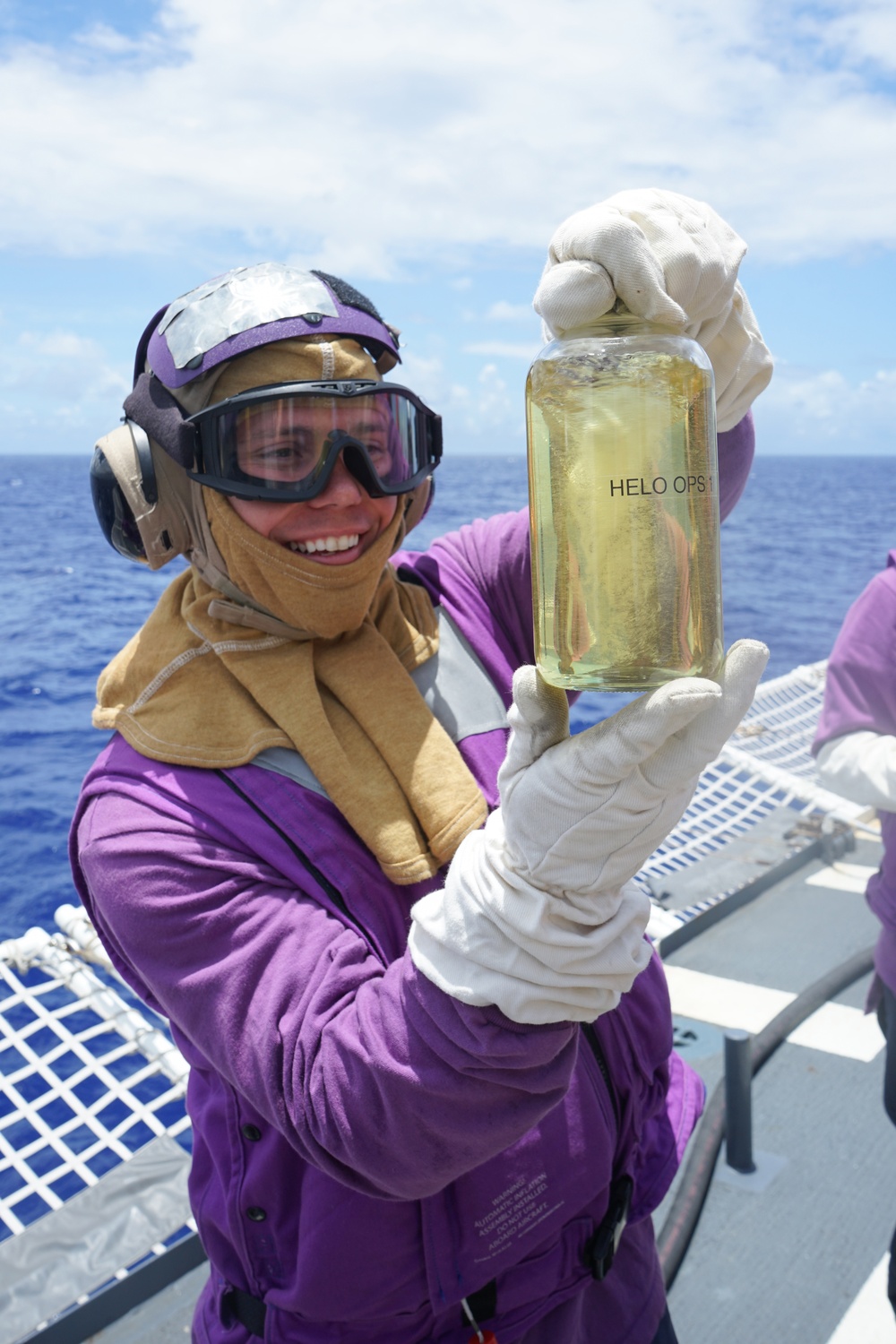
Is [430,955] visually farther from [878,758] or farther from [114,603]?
[114,603]

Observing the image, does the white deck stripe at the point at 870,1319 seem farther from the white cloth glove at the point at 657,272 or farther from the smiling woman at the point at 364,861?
the white cloth glove at the point at 657,272

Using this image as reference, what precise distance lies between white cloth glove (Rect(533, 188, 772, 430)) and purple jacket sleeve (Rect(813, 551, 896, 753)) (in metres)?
1.26

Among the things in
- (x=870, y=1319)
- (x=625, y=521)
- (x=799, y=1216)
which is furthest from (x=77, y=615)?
(x=625, y=521)

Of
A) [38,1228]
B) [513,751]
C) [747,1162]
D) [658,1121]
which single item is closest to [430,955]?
[513,751]

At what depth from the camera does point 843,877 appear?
5.40 meters

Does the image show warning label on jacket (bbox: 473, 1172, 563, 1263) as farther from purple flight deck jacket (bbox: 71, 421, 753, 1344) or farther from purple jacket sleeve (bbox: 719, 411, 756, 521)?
purple jacket sleeve (bbox: 719, 411, 756, 521)

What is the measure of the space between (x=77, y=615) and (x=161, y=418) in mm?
18124

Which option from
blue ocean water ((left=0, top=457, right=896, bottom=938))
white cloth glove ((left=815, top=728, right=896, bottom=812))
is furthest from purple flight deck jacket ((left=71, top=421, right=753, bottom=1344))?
blue ocean water ((left=0, top=457, right=896, bottom=938))

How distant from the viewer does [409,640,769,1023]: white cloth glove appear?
1.04 m

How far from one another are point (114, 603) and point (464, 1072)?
1960cm

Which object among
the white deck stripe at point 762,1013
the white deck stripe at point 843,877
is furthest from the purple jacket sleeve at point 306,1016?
the white deck stripe at point 843,877

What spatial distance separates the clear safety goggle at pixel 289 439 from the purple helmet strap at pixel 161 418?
0.7 inches

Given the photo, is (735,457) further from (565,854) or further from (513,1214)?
(513,1214)

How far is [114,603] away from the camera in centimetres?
1953
